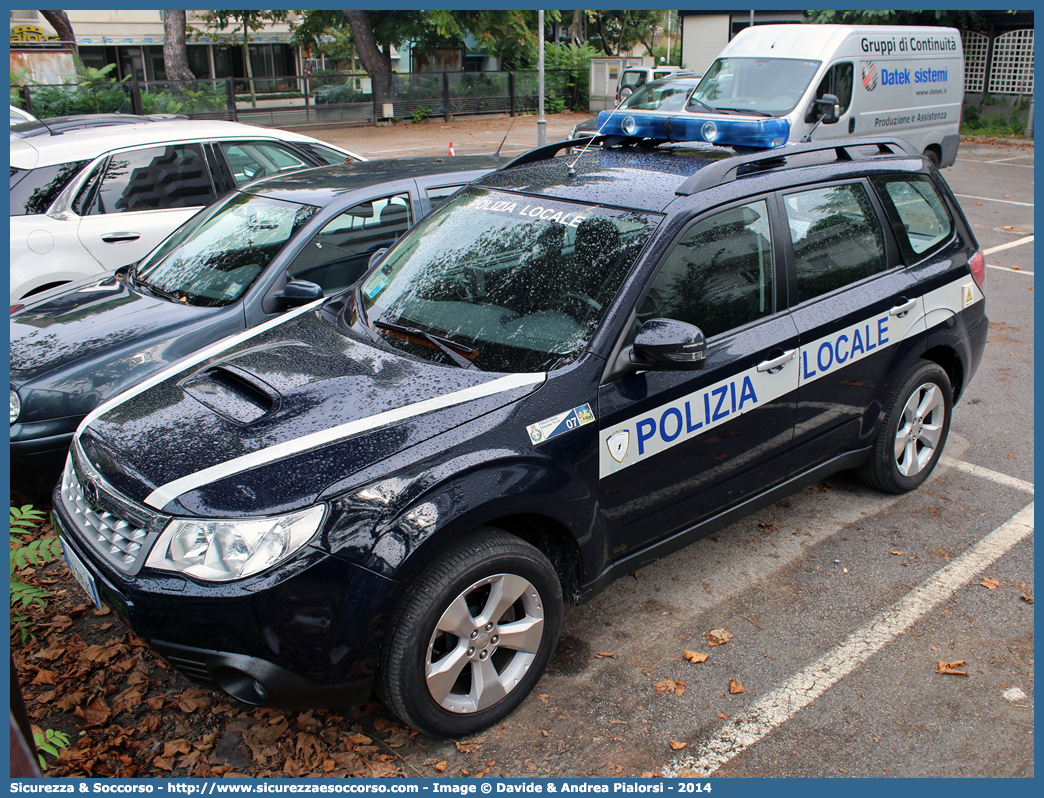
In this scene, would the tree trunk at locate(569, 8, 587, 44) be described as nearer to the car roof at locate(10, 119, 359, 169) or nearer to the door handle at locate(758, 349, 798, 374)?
the car roof at locate(10, 119, 359, 169)

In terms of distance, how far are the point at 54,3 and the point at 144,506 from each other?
25.9m

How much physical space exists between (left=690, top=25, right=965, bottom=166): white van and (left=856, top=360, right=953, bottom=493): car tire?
308 inches

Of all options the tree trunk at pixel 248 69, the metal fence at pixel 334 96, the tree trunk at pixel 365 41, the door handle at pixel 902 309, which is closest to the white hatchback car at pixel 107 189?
the door handle at pixel 902 309

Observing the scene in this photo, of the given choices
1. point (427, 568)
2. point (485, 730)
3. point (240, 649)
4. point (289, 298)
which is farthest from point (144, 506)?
point (289, 298)

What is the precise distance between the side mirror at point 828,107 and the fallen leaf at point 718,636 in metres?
9.84

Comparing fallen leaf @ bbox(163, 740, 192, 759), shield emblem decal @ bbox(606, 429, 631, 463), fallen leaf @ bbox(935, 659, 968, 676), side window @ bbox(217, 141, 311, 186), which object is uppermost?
side window @ bbox(217, 141, 311, 186)

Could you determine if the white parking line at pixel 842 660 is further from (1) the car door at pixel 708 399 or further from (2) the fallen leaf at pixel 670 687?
(1) the car door at pixel 708 399

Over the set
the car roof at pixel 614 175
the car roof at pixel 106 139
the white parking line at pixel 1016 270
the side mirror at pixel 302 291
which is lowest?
the white parking line at pixel 1016 270

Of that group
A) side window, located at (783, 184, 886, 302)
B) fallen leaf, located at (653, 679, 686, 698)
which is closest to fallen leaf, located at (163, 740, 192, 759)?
fallen leaf, located at (653, 679, 686, 698)

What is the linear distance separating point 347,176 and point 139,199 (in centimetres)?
196

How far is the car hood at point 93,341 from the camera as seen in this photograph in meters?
4.21

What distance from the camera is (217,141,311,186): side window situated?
6902 millimetres

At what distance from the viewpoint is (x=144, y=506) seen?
107 inches

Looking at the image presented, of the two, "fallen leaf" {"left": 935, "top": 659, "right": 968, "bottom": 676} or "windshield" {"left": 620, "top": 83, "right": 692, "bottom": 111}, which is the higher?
"windshield" {"left": 620, "top": 83, "right": 692, "bottom": 111}
